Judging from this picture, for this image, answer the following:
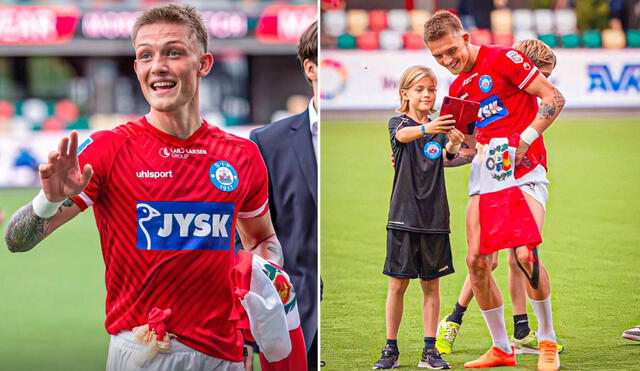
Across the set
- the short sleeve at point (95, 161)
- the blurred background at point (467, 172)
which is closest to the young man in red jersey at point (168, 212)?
the short sleeve at point (95, 161)

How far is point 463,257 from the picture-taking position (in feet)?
12.0

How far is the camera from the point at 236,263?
312 cm

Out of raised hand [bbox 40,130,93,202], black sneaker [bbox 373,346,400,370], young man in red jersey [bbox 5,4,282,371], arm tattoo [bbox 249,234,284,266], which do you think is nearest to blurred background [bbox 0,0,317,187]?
black sneaker [bbox 373,346,400,370]

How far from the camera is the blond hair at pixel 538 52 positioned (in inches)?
141

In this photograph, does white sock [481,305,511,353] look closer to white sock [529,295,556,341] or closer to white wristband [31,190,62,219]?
white sock [529,295,556,341]

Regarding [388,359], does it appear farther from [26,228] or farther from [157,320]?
[26,228]

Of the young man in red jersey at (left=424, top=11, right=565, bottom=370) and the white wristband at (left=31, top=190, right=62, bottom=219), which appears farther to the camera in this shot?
the young man in red jersey at (left=424, top=11, right=565, bottom=370)

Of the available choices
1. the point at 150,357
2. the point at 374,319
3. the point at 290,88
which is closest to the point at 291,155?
the point at 374,319

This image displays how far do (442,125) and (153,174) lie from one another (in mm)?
1042

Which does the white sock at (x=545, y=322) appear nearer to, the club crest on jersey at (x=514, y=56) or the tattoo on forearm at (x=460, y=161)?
the tattoo on forearm at (x=460, y=161)

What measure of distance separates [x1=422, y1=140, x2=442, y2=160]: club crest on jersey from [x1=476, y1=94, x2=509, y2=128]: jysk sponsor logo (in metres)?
0.16

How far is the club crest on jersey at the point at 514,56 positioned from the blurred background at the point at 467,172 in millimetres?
67

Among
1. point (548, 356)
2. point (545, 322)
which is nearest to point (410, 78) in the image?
point (545, 322)

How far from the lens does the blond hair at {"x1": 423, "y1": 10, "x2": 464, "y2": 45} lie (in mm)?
3572
